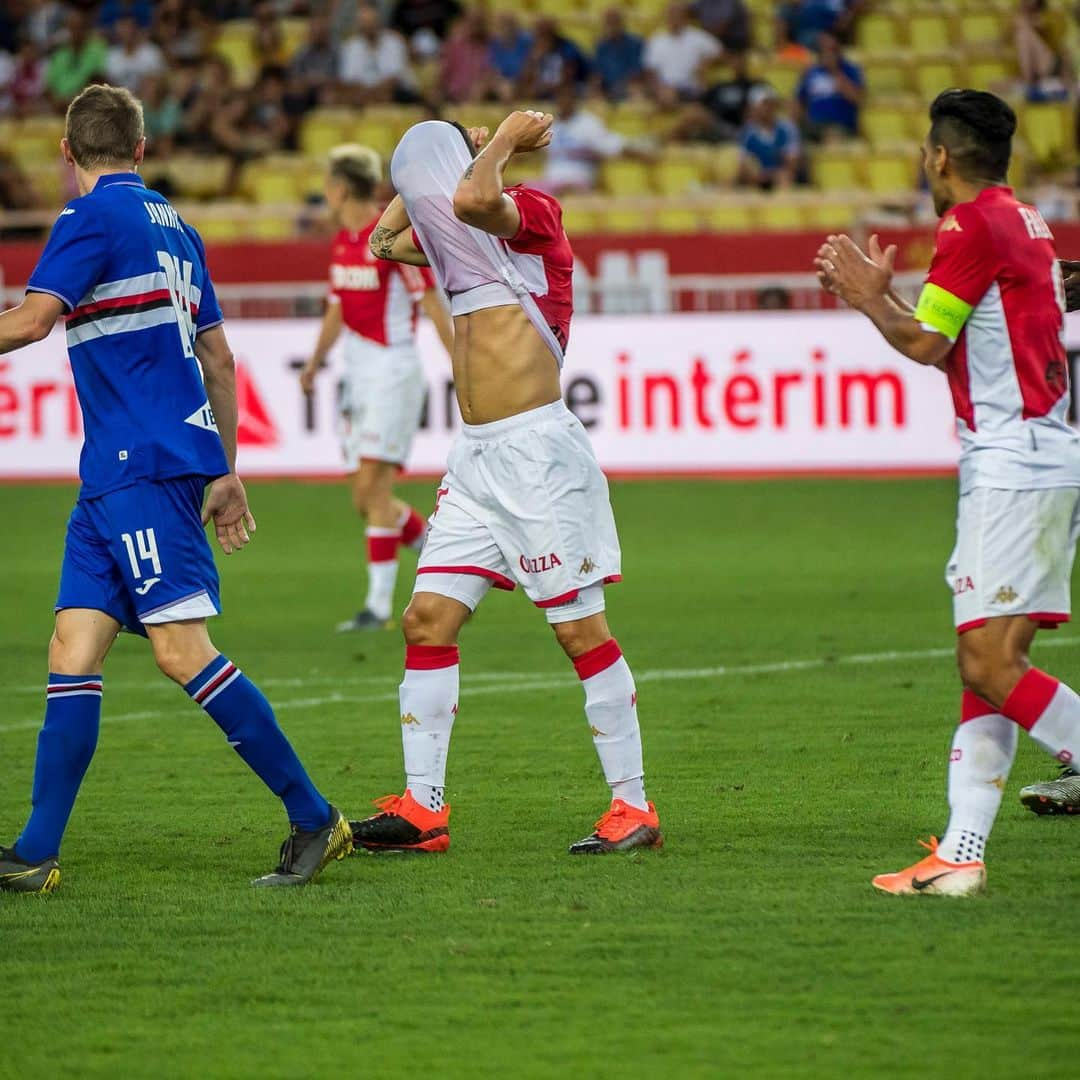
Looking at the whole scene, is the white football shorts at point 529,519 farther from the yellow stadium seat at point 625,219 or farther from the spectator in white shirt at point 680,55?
the spectator in white shirt at point 680,55

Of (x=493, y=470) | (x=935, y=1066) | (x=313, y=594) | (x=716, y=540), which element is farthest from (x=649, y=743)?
(x=716, y=540)

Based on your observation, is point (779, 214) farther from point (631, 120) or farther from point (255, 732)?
point (255, 732)

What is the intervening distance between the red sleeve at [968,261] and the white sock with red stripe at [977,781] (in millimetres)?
1016

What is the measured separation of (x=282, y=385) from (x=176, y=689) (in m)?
8.68

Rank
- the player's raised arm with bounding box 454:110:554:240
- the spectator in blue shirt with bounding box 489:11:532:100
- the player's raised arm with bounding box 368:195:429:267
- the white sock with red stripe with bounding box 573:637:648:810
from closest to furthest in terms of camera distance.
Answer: the player's raised arm with bounding box 454:110:554:240 < the white sock with red stripe with bounding box 573:637:648:810 < the player's raised arm with bounding box 368:195:429:267 < the spectator in blue shirt with bounding box 489:11:532:100

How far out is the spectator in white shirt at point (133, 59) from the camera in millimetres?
22797

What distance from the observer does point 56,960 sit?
4961 millimetres

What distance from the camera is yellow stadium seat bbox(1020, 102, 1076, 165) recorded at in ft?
66.7

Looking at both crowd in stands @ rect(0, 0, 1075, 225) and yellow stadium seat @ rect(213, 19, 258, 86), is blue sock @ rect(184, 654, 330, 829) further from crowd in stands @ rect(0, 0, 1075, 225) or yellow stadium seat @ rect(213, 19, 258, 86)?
yellow stadium seat @ rect(213, 19, 258, 86)

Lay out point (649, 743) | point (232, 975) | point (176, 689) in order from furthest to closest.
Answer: point (176, 689)
point (649, 743)
point (232, 975)

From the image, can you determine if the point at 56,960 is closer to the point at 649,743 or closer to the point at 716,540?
the point at 649,743

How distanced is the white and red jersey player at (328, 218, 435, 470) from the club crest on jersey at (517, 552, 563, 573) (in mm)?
5434

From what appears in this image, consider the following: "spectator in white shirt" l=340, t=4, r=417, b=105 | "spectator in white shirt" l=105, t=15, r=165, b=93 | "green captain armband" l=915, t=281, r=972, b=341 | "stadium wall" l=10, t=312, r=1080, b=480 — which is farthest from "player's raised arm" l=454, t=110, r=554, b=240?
"spectator in white shirt" l=105, t=15, r=165, b=93

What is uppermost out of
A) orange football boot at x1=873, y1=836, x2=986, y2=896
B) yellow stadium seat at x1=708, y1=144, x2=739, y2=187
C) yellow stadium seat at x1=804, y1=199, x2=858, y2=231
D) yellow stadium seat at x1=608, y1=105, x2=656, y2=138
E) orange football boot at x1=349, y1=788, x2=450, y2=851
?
yellow stadium seat at x1=608, y1=105, x2=656, y2=138
